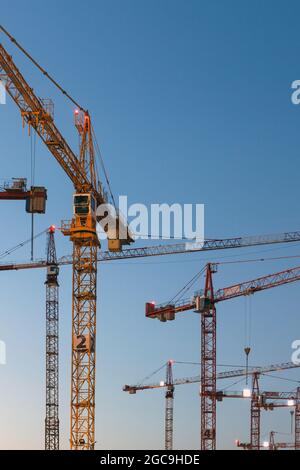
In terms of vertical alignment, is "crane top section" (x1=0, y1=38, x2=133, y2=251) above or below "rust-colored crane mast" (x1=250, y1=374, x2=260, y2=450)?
above

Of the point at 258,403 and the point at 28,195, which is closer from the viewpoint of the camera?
the point at 28,195

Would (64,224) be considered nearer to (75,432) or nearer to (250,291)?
(75,432)

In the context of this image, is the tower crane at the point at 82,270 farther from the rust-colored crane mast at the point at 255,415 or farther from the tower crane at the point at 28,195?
the rust-colored crane mast at the point at 255,415

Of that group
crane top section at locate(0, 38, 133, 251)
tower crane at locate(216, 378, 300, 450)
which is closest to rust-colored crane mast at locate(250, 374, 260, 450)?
tower crane at locate(216, 378, 300, 450)

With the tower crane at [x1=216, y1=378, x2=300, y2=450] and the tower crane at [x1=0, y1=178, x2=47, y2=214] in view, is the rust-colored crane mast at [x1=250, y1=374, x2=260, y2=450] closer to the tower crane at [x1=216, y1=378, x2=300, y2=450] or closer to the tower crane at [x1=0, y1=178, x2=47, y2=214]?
the tower crane at [x1=216, y1=378, x2=300, y2=450]

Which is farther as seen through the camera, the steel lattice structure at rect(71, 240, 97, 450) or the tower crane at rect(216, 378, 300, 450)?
the tower crane at rect(216, 378, 300, 450)

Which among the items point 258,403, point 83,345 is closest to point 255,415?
point 258,403

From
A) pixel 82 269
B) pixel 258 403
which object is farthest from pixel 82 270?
pixel 258 403

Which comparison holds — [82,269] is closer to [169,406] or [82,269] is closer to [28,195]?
[28,195]

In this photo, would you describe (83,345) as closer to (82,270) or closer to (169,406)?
(82,270)

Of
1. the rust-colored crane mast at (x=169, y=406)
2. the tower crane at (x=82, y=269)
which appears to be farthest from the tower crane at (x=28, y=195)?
the rust-colored crane mast at (x=169, y=406)

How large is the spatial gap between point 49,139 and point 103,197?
32.5 ft
